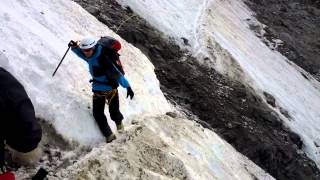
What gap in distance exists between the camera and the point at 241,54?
19172mm

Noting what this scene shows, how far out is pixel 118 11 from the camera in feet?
53.6

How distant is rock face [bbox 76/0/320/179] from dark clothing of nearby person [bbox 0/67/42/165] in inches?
291

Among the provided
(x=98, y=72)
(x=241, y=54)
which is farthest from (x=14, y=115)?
(x=241, y=54)

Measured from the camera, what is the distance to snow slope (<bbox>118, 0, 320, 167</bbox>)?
17016 mm

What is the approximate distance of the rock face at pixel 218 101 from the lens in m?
14.1

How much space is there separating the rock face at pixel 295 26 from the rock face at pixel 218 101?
655 cm

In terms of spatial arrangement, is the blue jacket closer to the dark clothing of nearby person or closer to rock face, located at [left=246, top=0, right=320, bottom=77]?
A: the dark clothing of nearby person

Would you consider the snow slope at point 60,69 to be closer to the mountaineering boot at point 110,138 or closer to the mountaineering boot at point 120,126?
the mountaineering boot at point 110,138

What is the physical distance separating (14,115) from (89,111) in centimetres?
316

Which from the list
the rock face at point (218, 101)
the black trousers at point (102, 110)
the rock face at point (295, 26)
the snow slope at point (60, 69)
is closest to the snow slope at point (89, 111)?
the snow slope at point (60, 69)

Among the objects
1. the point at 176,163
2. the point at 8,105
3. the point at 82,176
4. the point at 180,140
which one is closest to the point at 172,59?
the point at 180,140

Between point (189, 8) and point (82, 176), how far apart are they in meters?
12.6

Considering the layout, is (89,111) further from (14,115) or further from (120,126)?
(14,115)

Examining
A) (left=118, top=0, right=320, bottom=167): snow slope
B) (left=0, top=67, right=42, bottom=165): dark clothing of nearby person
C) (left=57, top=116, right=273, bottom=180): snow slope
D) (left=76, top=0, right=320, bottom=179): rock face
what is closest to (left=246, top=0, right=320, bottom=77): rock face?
(left=118, top=0, right=320, bottom=167): snow slope
